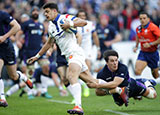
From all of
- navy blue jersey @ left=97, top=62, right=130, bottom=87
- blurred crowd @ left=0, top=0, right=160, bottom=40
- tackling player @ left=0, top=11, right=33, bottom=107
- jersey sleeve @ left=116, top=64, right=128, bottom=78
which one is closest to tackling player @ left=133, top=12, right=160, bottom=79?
navy blue jersey @ left=97, top=62, right=130, bottom=87

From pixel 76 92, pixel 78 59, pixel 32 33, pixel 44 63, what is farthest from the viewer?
pixel 32 33

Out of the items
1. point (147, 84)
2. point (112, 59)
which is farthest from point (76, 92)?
point (147, 84)

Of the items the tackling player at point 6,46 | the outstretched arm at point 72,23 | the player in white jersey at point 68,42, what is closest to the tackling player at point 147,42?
the player in white jersey at point 68,42

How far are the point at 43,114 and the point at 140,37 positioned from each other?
4774 millimetres

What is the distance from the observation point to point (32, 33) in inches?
544

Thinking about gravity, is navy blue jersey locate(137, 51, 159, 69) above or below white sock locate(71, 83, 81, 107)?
below

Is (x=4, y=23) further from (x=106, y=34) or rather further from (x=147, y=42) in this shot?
(x=106, y=34)

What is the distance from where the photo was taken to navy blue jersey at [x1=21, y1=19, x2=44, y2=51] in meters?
13.8

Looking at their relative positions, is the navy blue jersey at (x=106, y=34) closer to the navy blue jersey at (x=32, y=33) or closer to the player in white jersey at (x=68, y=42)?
the navy blue jersey at (x=32, y=33)

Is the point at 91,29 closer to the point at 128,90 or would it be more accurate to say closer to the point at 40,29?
the point at 40,29

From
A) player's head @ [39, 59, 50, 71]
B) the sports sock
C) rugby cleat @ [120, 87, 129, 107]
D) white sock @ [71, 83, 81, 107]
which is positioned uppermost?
white sock @ [71, 83, 81, 107]

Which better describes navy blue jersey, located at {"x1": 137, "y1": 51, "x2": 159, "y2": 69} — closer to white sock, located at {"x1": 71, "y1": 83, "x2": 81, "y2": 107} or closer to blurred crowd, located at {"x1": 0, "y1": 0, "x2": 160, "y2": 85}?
white sock, located at {"x1": 71, "y1": 83, "x2": 81, "y2": 107}

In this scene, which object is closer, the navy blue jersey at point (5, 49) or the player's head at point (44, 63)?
the navy blue jersey at point (5, 49)

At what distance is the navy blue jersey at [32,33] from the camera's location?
542 inches
